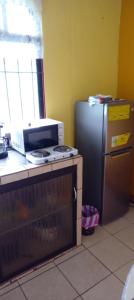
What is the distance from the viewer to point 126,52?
2305 mm

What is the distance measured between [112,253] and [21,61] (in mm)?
1866

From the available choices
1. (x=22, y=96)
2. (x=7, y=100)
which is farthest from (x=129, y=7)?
(x=7, y=100)

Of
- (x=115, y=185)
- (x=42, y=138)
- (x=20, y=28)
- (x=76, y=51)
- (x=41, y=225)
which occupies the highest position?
(x=20, y=28)

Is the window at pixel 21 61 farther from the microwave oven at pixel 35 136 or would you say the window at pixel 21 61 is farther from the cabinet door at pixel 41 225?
the cabinet door at pixel 41 225

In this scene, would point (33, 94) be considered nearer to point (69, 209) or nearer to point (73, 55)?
point (73, 55)

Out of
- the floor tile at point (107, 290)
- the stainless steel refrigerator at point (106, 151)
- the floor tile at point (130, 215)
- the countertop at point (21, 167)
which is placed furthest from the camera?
the floor tile at point (130, 215)

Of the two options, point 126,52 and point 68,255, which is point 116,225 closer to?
point 68,255

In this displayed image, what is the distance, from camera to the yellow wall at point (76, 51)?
1.91 m

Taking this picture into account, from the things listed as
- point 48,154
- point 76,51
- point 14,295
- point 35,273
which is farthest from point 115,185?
point 76,51

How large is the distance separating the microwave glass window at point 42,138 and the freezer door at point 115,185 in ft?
1.71

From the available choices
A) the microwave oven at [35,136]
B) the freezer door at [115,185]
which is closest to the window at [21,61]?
the microwave oven at [35,136]

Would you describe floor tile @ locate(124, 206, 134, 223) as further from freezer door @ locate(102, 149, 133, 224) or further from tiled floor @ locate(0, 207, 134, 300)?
tiled floor @ locate(0, 207, 134, 300)

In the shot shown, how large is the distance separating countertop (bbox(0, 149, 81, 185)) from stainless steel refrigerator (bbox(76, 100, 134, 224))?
0.40 m

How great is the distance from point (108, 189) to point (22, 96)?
1199 millimetres
